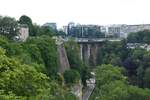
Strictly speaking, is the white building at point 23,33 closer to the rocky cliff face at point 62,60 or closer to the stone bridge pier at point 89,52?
the rocky cliff face at point 62,60

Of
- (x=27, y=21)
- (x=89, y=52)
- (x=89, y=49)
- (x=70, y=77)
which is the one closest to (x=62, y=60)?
(x=70, y=77)

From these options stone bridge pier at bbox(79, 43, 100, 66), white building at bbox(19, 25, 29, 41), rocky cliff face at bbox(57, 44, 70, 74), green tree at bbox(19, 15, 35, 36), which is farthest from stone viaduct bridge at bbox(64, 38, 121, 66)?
rocky cliff face at bbox(57, 44, 70, 74)

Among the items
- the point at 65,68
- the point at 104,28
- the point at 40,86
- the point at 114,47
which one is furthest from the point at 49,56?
the point at 104,28

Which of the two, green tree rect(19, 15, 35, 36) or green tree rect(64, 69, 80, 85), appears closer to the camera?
green tree rect(64, 69, 80, 85)

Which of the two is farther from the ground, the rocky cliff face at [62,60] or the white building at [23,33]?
the white building at [23,33]

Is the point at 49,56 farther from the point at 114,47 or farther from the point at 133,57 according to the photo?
the point at 114,47

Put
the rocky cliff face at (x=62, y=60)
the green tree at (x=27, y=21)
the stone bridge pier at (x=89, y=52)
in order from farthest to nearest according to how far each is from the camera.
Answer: the stone bridge pier at (x=89, y=52)
the green tree at (x=27, y=21)
the rocky cliff face at (x=62, y=60)

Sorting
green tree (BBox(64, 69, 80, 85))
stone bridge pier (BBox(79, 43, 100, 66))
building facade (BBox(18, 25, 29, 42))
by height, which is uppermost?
building facade (BBox(18, 25, 29, 42))

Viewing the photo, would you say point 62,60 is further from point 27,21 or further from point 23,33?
point 27,21

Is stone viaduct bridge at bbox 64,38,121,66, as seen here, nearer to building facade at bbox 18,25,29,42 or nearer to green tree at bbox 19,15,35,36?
green tree at bbox 19,15,35,36

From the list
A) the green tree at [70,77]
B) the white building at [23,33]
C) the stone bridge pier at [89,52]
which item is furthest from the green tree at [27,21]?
the stone bridge pier at [89,52]

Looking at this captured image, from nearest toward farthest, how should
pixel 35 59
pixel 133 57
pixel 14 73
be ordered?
1. pixel 14 73
2. pixel 35 59
3. pixel 133 57
